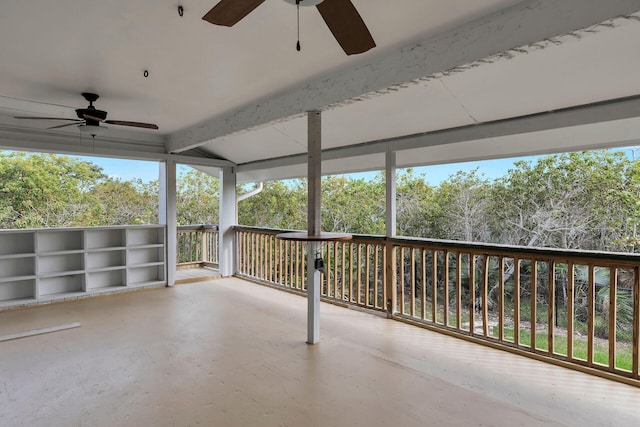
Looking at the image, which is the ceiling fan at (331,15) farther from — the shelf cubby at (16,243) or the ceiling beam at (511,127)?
the shelf cubby at (16,243)

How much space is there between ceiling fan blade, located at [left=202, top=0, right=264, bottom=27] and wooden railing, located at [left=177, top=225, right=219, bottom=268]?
20.4 feet

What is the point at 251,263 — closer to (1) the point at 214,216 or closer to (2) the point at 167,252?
(2) the point at 167,252

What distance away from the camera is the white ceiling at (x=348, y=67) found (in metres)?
2.08

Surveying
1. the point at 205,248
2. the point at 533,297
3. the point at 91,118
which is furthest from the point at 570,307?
the point at 205,248

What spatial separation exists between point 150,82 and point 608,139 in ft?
14.0

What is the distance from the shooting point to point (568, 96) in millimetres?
2828

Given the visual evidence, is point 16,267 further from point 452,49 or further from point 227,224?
point 452,49

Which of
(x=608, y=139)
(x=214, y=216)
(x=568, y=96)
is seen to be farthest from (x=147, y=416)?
(x=214, y=216)

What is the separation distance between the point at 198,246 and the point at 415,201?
4904mm

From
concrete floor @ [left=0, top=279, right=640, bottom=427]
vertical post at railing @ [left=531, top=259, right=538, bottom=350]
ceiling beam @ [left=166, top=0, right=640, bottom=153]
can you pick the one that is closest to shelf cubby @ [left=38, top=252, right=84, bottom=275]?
concrete floor @ [left=0, top=279, right=640, bottom=427]

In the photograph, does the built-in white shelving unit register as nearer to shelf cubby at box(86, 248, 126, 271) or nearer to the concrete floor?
shelf cubby at box(86, 248, 126, 271)

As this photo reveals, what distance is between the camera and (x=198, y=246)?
789 cm

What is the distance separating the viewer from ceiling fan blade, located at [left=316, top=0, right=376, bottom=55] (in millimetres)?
1620

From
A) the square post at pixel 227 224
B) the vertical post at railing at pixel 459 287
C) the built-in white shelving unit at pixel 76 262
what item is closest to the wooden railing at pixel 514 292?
the vertical post at railing at pixel 459 287
